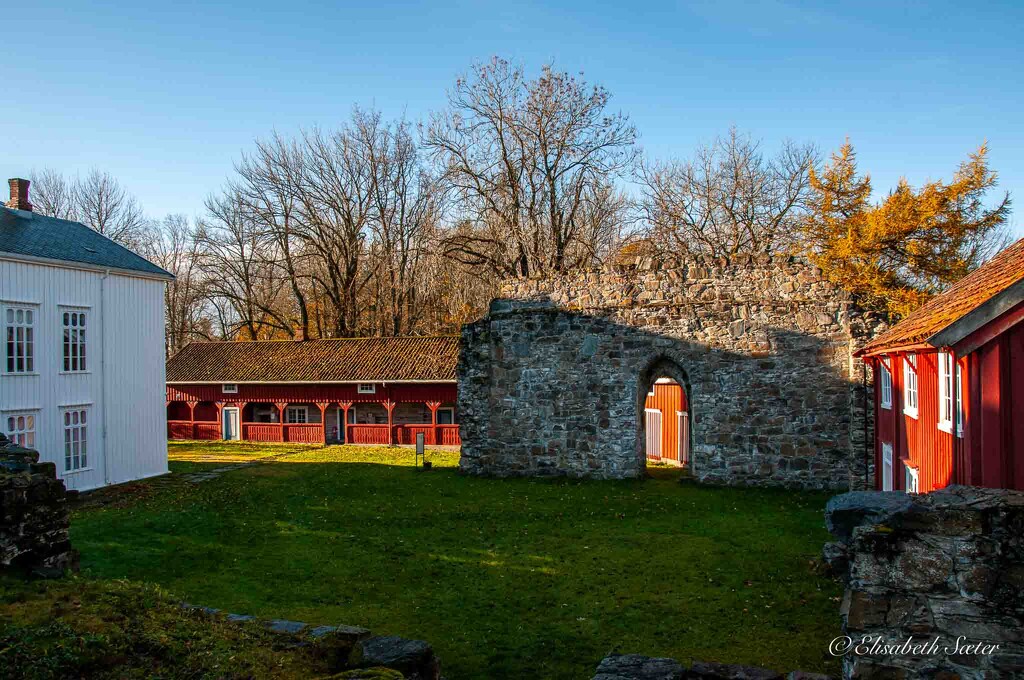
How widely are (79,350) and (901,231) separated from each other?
894 inches

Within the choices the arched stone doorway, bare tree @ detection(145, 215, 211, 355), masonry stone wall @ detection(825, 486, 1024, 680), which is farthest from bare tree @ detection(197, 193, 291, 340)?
masonry stone wall @ detection(825, 486, 1024, 680)

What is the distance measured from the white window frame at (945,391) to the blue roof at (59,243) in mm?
18400

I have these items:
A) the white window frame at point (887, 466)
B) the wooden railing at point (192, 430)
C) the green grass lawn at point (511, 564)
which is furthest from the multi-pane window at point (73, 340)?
the white window frame at point (887, 466)

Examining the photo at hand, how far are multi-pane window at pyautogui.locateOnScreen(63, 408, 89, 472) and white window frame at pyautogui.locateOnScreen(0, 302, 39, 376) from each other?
1520 millimetres

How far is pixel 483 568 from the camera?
10.3 meters

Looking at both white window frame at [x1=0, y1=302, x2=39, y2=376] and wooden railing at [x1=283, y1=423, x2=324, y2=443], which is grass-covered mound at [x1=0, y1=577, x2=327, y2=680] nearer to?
white window frame at [x1=0, y1=302, x2=39, y2=376]

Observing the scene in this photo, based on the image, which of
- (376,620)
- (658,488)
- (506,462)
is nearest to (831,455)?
(658,488)

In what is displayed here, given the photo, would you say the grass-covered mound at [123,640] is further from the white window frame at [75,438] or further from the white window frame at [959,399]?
the white window frame at [75,438]

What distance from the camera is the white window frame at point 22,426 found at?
628 inches

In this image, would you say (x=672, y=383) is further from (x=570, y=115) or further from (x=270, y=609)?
(x=270, y=609)

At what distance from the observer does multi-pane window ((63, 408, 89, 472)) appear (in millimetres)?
17406

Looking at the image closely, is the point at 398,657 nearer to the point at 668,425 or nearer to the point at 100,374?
the point at 100,374

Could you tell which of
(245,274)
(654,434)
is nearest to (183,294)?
(245,274)

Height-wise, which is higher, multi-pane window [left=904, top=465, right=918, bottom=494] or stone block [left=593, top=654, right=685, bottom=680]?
multi-pane window [left=904, top=465, right=918, bottom=494]
